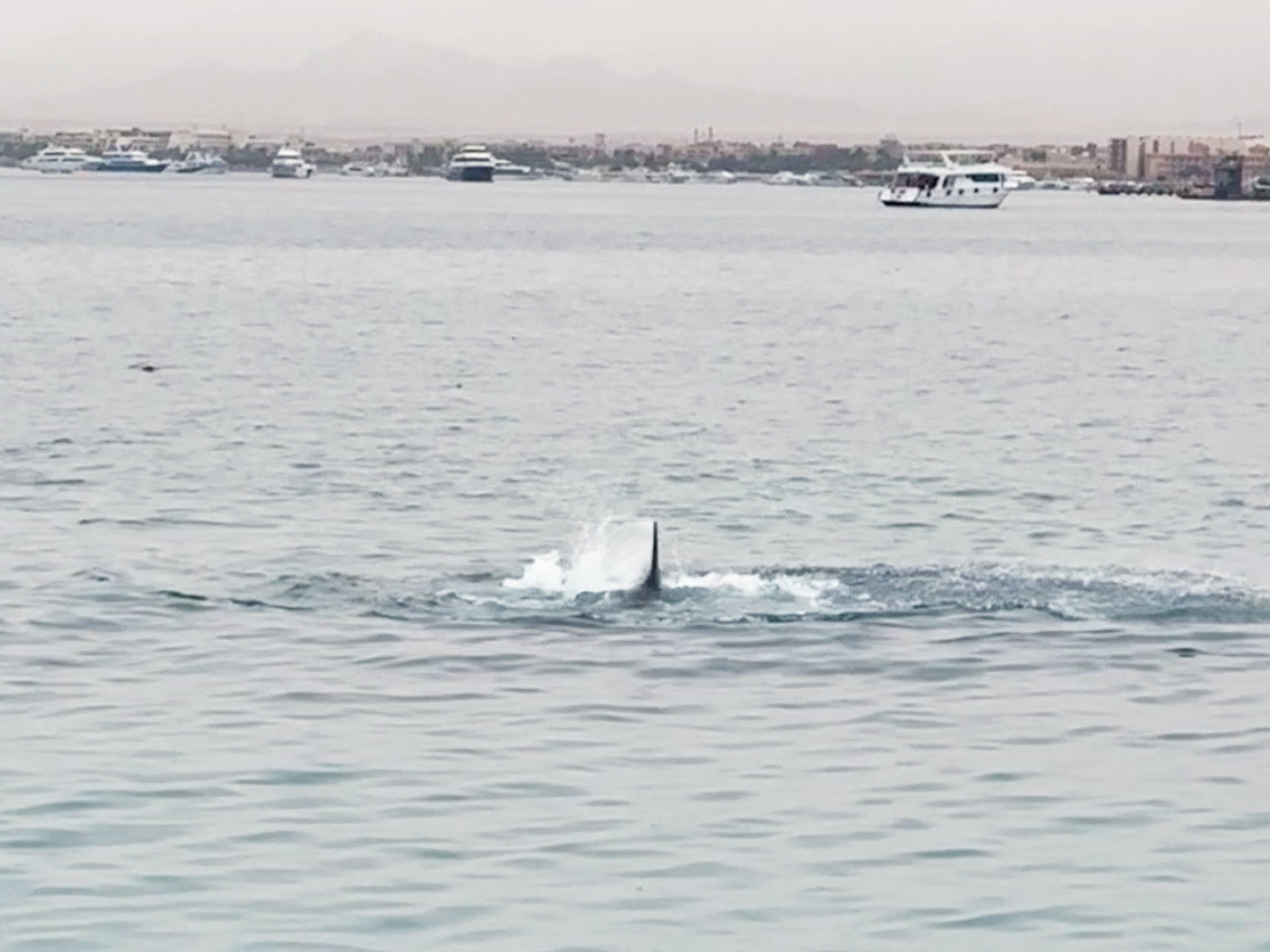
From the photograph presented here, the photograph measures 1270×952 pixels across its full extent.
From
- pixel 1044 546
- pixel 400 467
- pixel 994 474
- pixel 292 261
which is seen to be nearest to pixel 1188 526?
pixel 1044 546

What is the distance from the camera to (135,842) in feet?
57.2

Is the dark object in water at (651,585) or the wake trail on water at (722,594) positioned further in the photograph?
the dark object in water at (651,585)

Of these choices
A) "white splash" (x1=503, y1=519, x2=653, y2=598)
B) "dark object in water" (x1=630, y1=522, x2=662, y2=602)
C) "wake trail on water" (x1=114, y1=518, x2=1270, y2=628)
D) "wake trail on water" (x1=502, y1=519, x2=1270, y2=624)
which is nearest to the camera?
"wake trail on water" (x1=114, y1=518, x2=1270, y2=628)

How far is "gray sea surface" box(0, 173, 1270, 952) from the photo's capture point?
16594 mm

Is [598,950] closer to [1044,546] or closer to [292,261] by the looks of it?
[1044,546]

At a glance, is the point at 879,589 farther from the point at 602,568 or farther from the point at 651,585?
the point at 602,568

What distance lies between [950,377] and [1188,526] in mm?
26179

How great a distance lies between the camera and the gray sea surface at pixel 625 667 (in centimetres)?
1659

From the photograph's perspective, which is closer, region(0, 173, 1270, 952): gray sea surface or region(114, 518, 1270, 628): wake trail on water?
region(0, 173, 1270, 952): gray sea surface

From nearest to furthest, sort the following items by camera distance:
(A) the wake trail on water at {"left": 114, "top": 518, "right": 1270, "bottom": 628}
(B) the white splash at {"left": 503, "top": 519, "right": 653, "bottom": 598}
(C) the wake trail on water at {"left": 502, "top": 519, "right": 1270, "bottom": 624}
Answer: (A) the wake trail on water at {"left": 114, "top": 518, "right": 1270, "bottom": 628}
(C) the wake trail on water at {"left": 502, "top": 519, "right": 1270, "bottom": 624}
(B) the white splash at {"left": 503, "top": 519, "right": 653, "bottom": 598}

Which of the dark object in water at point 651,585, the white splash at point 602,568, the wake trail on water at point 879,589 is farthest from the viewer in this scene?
the white splash at point 602,568

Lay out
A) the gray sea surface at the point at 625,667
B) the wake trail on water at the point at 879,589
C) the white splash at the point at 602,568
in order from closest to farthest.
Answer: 1. the gray sea surface at the point at 625,667
2. the wake trail on water at the point at 879,589
3. the white splash at the point at 602,568

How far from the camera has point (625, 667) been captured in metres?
→ 23.0

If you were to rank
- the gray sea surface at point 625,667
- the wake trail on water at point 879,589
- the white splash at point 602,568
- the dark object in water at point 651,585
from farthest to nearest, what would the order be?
the white splash at point 602,568 < the dark object in water at point 651,585 < the wake trail on water at point 879,589 < the gray sea surface at point 625,667
